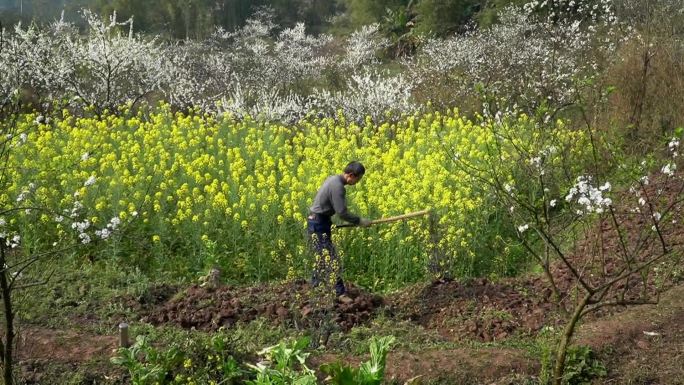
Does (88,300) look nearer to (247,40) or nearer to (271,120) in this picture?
(271,120)

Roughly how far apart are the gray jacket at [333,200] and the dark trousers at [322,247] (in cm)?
10

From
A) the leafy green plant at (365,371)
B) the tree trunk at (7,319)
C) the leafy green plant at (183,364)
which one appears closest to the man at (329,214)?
the leafy green plant at (183,364)

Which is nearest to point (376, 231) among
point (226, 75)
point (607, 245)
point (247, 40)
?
point (607, 245)

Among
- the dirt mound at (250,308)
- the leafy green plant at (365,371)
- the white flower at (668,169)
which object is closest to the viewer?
the white flower at (668,169)

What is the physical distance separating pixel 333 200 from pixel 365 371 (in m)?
2.70

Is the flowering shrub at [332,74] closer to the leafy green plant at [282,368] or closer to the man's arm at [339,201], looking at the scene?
the man's arm at [339,201]

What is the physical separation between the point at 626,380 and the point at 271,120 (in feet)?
37.0

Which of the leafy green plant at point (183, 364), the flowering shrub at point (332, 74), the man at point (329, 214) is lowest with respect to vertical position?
the leafy green plant at point (183, 364)

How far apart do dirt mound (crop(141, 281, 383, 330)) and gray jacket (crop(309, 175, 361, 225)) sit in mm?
765

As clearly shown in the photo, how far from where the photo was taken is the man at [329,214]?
666cm

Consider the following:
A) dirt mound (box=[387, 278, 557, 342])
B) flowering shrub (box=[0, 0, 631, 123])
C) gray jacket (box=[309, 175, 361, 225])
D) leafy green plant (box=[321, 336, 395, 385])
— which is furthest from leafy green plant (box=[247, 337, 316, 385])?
flowering shrub (box=[0, 0, 631, 123])

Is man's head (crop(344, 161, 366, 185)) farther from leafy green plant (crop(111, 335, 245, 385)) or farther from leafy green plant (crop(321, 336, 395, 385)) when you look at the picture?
leafy green plant (crop(321, 336, 395, 385))

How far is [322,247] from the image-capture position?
22.8ft

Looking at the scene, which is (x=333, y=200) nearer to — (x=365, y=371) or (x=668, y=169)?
(x=365, y=371)
